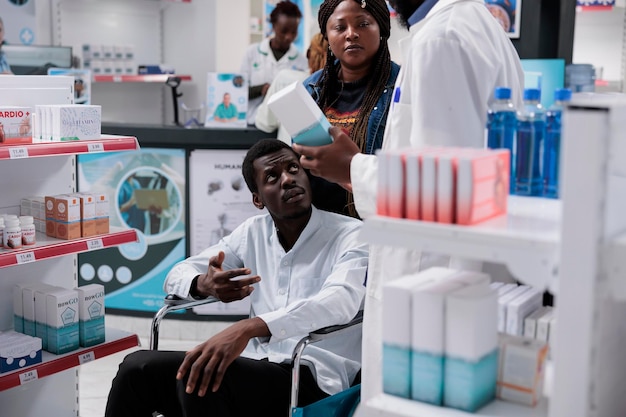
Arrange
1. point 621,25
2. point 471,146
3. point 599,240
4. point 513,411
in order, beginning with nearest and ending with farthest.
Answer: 1. point 599,240
2. point 513,411
3. point 471,146
4. point 621,25

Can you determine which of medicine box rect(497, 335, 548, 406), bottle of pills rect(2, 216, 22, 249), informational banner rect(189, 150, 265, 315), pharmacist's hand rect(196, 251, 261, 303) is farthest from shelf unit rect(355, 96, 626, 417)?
informational banner rect(189, 150, 265, 315)

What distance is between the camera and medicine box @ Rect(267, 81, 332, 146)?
2.05 metres

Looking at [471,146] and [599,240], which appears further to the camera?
[471,146]

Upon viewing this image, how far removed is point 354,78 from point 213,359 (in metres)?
1.15

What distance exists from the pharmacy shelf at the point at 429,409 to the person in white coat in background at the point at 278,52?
4.90m

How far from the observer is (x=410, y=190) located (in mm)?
1572

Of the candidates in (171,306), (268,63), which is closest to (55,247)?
(171,306)

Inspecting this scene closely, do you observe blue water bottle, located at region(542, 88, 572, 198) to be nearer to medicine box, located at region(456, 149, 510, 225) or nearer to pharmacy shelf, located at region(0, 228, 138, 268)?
medicine box, located at region(456, 149, 510, 225)

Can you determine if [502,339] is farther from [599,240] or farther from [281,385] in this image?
[281,385]

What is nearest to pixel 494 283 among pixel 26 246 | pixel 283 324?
pixel 283 324

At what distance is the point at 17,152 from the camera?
2.81 m

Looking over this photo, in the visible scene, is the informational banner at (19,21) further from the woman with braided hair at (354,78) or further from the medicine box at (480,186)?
the medicine box at (480,186)

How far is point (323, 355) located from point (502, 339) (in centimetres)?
105

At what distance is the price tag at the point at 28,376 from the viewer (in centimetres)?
294
